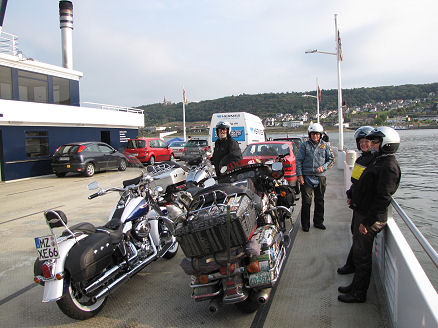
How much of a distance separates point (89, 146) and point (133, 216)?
39.5 feet

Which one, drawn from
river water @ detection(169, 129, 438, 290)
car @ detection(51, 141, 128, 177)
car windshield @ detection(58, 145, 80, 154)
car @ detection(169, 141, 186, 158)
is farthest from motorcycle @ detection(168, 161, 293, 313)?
car @ detection(169, 141, 186, 158)

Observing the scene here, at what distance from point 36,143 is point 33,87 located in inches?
107

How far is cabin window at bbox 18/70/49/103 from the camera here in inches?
598

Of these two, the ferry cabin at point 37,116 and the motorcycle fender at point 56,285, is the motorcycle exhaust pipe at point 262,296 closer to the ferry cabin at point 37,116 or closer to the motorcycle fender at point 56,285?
the motorcycle fender at point 56,285

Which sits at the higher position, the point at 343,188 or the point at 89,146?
the point at 89,146

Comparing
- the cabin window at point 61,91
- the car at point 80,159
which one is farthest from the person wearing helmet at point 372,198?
the cabin window at point 61,91

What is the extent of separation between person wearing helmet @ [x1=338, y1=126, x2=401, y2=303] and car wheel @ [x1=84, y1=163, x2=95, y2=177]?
13.0 m

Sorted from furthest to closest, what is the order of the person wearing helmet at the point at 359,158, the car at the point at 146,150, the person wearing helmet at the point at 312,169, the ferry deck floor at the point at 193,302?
the car at the point at 146,150 → the person wearing helmet at the point at 312,169 → the person wearing helmet at the point at 359,158 → the ferry deck floor at the point at 193,302

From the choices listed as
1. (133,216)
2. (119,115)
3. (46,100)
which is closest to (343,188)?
(133,216)

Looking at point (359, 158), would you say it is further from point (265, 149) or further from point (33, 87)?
point (33, 87)

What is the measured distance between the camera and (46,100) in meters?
16.4

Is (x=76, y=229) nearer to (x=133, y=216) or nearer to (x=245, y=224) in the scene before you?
(x=133, y=216)

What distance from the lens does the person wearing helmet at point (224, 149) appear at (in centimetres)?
549

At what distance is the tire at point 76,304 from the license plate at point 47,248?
0.94 feet
